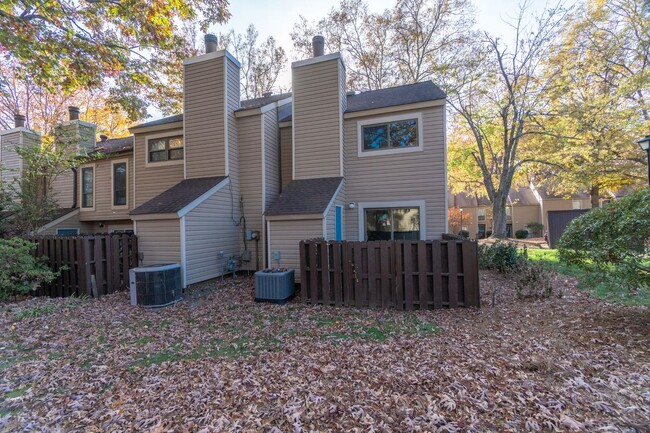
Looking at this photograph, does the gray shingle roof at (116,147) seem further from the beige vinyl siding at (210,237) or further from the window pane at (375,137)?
the window pane at (375,137)

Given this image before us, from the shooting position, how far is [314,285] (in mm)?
6691

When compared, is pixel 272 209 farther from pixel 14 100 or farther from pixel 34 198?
pixel 14 100

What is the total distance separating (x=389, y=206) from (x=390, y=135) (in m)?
2.29

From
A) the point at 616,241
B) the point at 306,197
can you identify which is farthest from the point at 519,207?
the point at 616,241

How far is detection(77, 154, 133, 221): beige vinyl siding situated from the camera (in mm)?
12586

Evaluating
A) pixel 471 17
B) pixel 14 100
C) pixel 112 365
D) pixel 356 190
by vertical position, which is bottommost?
pixel 112 365

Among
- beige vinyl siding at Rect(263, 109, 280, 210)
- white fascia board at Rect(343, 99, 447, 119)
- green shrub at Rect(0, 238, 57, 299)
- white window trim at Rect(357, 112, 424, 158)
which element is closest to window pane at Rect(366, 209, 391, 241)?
white window trim at Rect(357, 112, 424, 158)

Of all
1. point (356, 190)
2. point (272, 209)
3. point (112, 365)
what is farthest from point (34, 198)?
point (356, 190)

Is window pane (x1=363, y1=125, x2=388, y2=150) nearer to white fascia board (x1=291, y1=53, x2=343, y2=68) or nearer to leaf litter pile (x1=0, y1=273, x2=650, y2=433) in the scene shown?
white fascia board (x1=291, y1=53, x2=343, y2=68)

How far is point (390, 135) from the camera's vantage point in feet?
31.1

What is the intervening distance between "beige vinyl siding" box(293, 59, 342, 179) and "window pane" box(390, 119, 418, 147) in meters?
1.74

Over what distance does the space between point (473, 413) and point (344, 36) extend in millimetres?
22125

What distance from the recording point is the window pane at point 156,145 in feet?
35.7

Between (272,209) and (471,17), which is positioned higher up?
(471,17)
